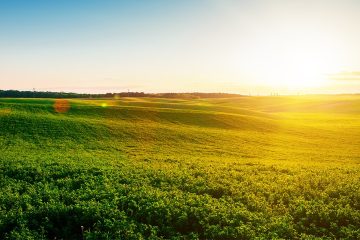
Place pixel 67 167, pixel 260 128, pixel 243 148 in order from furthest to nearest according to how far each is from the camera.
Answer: pixel 260 128 → pixel 243 148 → pixel 67 167

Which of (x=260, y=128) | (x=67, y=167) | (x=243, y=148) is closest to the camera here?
(x=67, y=167)

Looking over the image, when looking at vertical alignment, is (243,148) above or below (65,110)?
below

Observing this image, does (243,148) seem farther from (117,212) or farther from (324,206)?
(117,212)

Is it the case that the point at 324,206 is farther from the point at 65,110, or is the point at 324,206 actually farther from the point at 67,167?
the point at 65,110

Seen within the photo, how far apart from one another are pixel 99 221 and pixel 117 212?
4.53 ft

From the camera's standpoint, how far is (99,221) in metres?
18.3

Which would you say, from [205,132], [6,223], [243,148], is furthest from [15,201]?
[205,132]

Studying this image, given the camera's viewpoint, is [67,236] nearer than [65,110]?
Yes

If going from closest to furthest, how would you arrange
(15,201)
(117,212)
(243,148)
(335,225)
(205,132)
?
(335,225), (117,212), (15,201), (243,148), (205,132)

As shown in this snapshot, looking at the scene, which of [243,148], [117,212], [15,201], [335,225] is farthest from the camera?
[243,148]

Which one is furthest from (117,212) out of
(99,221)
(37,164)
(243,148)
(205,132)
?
(205,132)

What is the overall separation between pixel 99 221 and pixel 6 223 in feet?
15.3

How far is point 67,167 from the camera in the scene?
3078 cm

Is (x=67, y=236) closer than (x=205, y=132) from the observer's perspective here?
Yes
